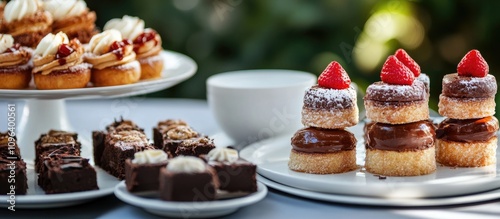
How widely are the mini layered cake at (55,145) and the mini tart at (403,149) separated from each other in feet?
2.03

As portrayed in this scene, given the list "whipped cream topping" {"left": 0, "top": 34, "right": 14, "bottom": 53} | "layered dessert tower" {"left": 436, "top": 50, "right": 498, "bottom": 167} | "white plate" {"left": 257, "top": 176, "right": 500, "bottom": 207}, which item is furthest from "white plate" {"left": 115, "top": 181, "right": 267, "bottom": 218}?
"whipped cream topping" {"left": 0, "top": 34, "right": 14, "bottom": 53}

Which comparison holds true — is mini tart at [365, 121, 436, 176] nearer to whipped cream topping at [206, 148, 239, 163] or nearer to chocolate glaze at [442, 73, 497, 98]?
chocolate glaze at [442, 73, 497, 98]

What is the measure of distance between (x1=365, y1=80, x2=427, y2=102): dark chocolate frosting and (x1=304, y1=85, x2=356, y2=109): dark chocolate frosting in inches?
1.7

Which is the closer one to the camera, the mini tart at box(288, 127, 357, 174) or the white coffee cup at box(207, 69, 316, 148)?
the mini tart at box(288, 127, 357, 174)

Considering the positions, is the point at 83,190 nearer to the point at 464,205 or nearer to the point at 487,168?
the point at 464,205

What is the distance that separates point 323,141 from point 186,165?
350 mm

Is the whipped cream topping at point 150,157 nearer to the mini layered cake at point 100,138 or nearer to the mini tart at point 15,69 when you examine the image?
the mini layered cake at point 100,138

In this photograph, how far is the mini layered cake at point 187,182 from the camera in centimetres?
130

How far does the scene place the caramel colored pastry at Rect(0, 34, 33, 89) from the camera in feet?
5.71

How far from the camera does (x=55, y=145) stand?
63.1 inches

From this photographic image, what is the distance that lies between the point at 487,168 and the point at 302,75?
27.0 inches

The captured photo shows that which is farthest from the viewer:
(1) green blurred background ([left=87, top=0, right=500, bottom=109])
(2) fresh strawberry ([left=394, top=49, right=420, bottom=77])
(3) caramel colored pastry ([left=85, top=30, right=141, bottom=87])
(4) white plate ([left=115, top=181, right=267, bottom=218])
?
(1) green blurred background ([left=87, top=0, right=500, bottom=109])

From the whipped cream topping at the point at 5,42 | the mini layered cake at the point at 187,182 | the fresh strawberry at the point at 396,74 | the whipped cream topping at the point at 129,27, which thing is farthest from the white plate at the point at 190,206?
the whipped cream topping at the point at 129,27

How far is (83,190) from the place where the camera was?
1.43 metres
